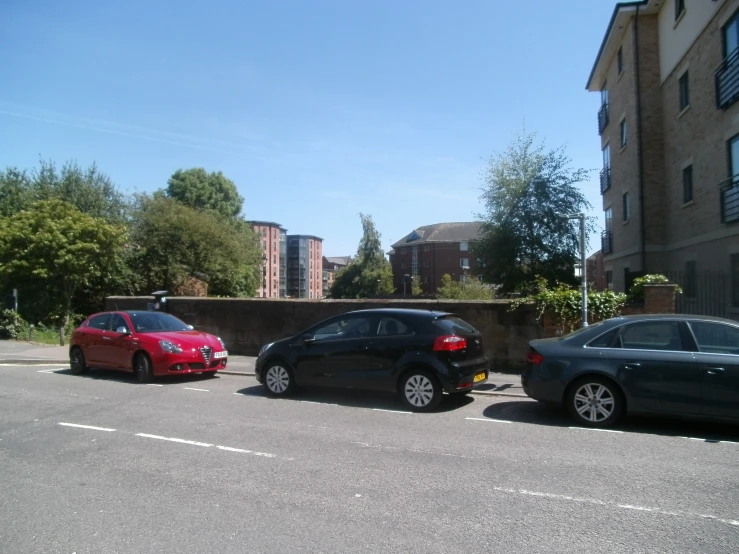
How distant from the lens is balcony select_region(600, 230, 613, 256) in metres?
26.3

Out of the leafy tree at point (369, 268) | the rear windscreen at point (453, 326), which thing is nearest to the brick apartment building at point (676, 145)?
the rear windscreen at point (453, 326)

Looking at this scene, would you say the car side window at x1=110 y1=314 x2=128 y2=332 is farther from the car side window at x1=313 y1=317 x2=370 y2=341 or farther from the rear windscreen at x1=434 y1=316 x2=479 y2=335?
the rear windscreen at x1=434 y1=316 x2=479 y2=335

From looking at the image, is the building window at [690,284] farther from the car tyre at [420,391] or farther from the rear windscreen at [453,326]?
the car tyre at [420,391]

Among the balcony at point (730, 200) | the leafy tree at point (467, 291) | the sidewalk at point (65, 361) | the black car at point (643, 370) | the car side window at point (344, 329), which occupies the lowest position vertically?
the sidewalk at point (65, 361)

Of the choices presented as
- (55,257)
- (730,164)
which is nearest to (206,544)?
(730,164)

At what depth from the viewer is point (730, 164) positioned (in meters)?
15.4

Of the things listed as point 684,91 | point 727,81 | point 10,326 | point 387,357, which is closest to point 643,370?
point 387,357

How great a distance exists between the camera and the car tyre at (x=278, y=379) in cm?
980

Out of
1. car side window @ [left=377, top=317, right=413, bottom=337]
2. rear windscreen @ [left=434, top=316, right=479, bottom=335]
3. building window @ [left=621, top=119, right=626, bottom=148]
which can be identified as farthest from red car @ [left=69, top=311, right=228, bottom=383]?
building window @ [left=621, top=119, right=626, bottom=148]

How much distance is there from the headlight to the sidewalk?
1.75 m

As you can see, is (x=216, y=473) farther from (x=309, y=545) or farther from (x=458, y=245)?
(x=458, y=245)

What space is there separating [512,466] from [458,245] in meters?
73.9

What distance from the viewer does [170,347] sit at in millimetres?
11492

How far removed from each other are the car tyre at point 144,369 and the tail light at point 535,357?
24.8 ft
